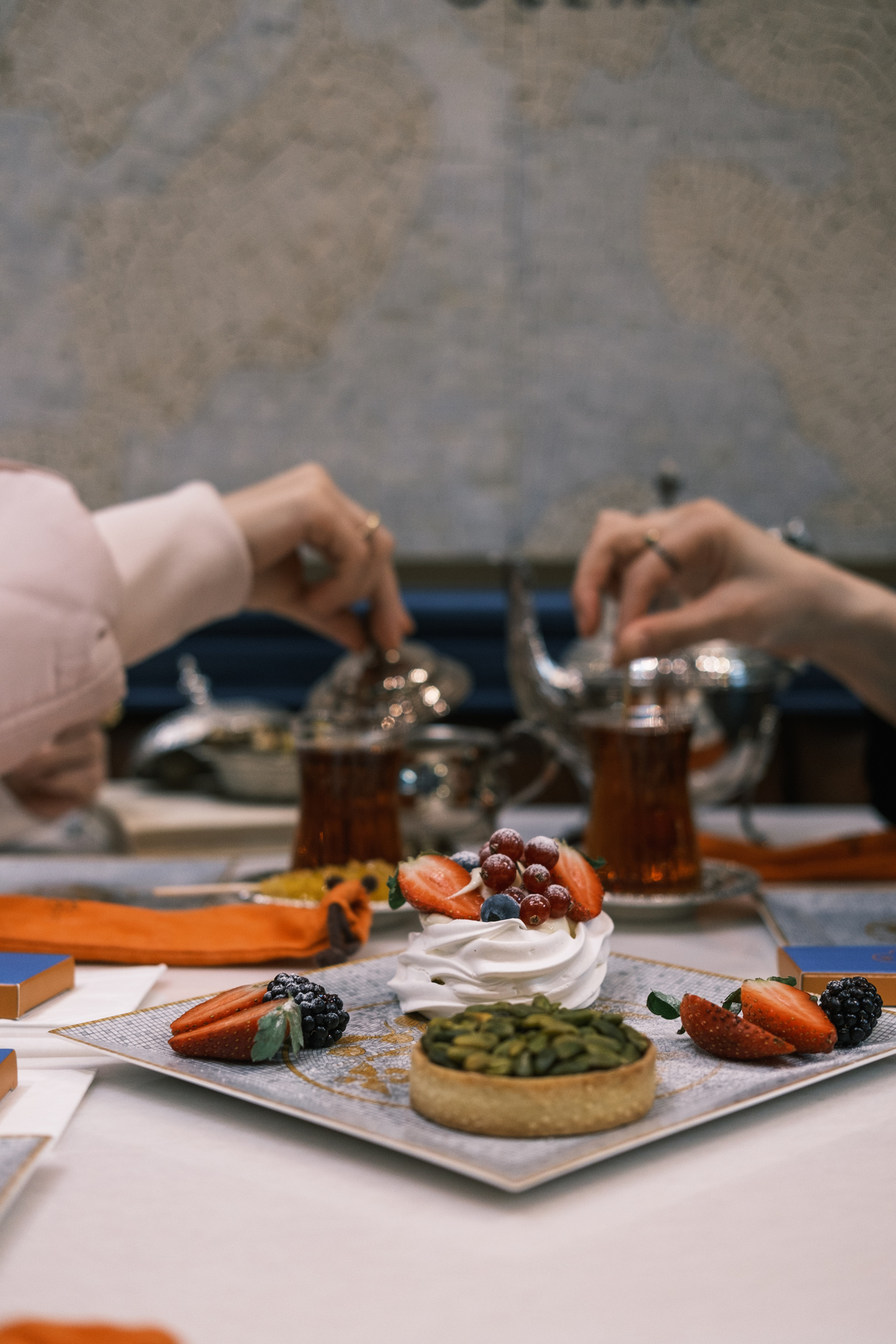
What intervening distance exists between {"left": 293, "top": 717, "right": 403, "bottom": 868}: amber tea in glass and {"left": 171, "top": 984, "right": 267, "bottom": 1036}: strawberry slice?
388 mm

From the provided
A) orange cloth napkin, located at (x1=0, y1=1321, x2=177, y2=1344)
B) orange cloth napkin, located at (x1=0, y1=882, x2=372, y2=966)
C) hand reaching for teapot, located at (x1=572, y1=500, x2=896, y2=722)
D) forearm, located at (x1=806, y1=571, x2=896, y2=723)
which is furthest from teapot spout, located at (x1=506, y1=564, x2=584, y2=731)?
orange cloth napkin, located at (x1=0, y1=1321, x2=177, y2=1344)

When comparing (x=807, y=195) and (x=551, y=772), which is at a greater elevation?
(x=807, y=195)

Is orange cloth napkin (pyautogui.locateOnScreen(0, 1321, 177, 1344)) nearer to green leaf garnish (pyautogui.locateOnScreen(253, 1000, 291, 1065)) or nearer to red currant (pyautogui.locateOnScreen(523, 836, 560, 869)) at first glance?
green leaf garnish (pyautogui.locateOnScreen(253, 1000, 291, 1065))

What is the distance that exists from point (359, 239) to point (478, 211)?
0.26 m

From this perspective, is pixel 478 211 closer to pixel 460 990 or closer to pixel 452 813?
pixel 452 813

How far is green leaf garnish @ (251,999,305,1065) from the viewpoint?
0.54 m

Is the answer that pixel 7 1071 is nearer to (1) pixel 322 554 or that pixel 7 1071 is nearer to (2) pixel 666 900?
(2) pixel 666 900

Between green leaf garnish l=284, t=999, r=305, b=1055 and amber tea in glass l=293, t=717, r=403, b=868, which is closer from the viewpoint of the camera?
green leaf garnish l=284, t=999, r=305, b=1055

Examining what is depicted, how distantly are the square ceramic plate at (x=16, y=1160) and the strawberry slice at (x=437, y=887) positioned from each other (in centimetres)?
25

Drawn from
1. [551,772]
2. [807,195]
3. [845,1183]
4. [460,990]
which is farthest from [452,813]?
[807,195]

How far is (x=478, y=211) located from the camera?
98.0 inches

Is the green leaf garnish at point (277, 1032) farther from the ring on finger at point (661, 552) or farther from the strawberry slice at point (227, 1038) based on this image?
the ring on finger at point (661, 552)

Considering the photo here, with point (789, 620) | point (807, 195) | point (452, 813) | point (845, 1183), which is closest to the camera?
point (845, 1183)

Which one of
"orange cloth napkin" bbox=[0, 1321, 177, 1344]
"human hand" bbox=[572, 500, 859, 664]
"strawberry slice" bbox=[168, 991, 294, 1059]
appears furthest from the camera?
"human hand" bbox=[572, 500, 859, 664]
